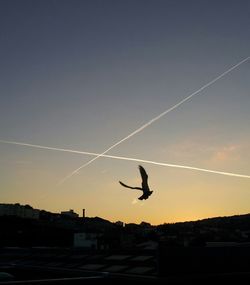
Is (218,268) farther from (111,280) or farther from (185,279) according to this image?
(111,280)

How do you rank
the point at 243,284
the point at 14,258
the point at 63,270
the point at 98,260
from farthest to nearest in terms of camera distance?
the point at 14,258 → the point at 98,260 → the point at 63,270 → the point at 243,284

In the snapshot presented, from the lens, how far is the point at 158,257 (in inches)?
1464

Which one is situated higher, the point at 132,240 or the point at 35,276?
the point at 132,240

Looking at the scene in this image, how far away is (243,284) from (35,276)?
20.0m

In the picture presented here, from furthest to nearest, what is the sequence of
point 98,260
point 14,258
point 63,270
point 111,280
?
point 14,258 → point 98,260 → point 63,270 → point 111,280

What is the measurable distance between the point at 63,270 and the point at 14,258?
61.6 ft

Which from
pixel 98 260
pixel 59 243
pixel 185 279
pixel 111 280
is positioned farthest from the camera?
pixel 59 243

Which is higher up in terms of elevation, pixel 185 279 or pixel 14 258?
pixel 14 258

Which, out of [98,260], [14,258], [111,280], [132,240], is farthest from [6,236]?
[111,280]

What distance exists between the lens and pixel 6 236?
319 feet

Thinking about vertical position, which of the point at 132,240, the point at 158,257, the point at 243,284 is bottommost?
the point at 243,284

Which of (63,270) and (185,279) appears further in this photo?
(63,270)

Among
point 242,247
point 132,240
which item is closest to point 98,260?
point 242,247

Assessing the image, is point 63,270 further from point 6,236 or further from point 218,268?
point 6,236
